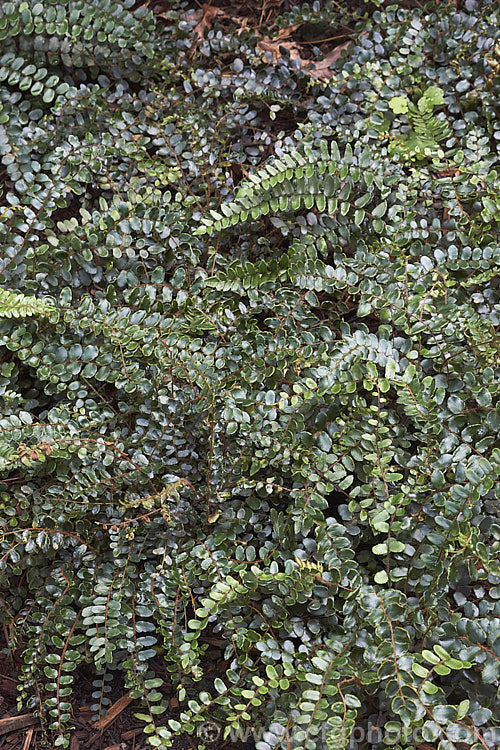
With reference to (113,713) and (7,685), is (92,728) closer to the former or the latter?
(113,713)

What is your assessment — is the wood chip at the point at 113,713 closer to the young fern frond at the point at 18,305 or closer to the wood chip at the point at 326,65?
the young fern frond at the point at 18,305

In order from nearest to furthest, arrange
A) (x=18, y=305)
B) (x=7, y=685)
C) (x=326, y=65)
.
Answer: (x=18, y=305) → (x=7, y=685) → (x=326, y=65)

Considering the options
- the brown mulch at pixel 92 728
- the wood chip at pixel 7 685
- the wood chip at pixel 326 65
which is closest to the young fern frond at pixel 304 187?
the wood chip at pixel 326 65

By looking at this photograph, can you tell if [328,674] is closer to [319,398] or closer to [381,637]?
[381,637]

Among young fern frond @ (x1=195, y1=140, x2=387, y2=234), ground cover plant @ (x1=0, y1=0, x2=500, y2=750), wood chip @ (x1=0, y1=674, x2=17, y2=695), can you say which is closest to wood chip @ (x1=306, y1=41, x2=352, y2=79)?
ground cover plant @ (x1=0, y1=0, x2=500, y2=750)

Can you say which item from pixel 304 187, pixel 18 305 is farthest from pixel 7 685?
pixel 304 187

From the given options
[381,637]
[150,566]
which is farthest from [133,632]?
[381,637]

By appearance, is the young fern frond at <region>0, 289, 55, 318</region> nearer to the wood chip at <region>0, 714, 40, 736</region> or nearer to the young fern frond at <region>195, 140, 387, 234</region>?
the young fern frond at <region>195, 140, 387, 234</region>
